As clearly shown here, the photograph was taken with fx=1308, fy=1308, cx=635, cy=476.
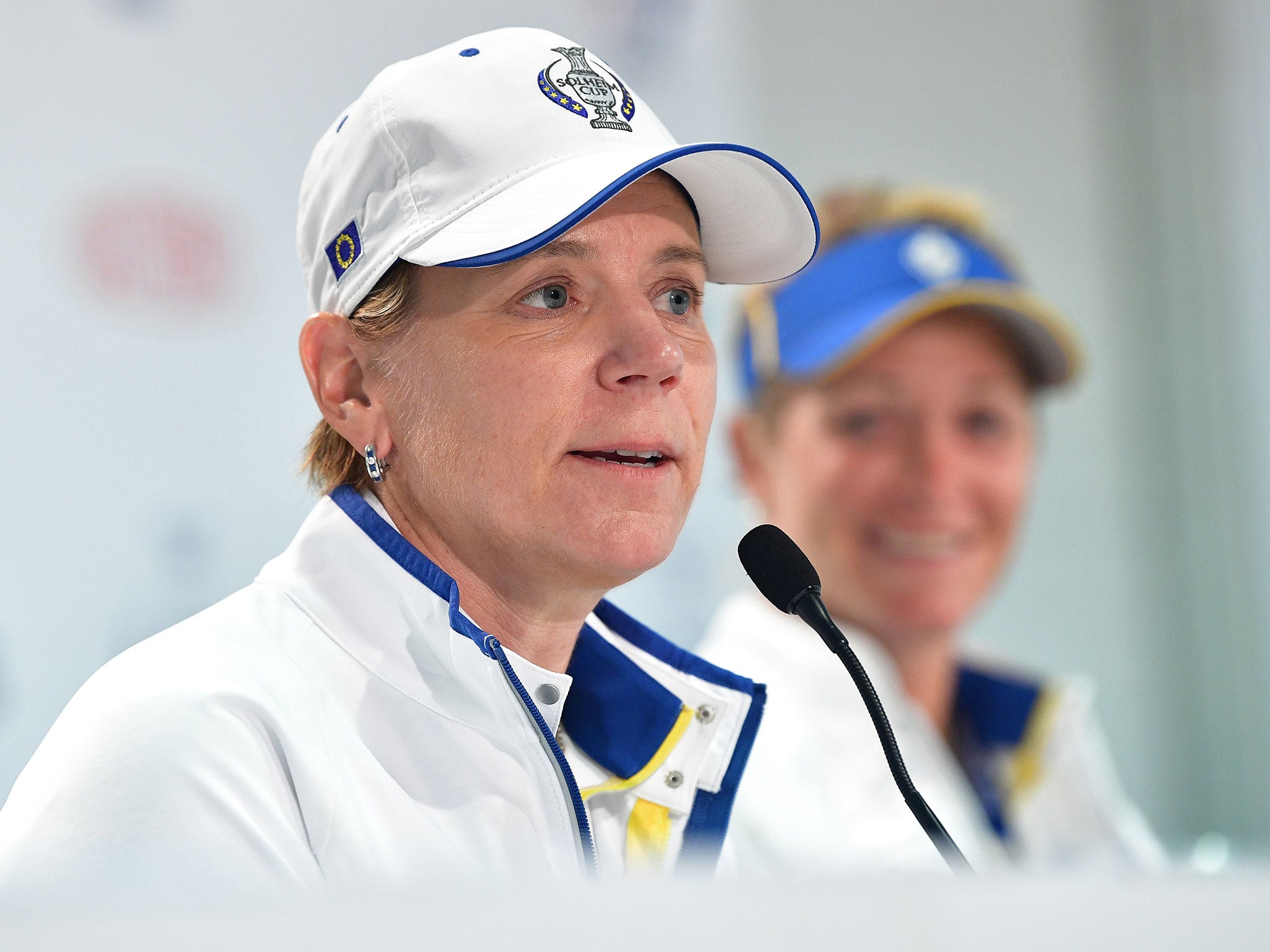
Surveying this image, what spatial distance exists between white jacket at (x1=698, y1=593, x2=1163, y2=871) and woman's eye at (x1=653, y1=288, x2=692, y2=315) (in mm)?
432

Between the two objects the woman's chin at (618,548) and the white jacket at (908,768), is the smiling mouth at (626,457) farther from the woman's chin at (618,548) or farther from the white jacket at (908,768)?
the white jacket at (908,768)

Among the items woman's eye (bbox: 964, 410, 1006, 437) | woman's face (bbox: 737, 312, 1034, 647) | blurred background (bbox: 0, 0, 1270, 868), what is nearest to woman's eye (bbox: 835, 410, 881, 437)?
woman's face (bbox: 737, 312, 1034, 647)

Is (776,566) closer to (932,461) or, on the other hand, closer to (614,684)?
(614,684)

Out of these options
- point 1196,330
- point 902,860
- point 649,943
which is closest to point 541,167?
point 649,943

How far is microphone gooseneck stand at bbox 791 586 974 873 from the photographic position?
0.73 metres

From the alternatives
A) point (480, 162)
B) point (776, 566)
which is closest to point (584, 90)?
point (480, 162)

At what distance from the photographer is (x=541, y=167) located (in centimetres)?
80

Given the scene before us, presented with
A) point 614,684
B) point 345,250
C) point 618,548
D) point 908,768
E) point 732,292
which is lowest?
point 908,768

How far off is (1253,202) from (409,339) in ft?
8.14

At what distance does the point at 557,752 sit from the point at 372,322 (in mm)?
297

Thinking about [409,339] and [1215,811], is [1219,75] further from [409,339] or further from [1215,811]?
[409,339]

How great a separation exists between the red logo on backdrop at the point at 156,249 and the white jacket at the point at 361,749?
876 millimetres

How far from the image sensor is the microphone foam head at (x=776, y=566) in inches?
33.4

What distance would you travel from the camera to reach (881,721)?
79 cm
